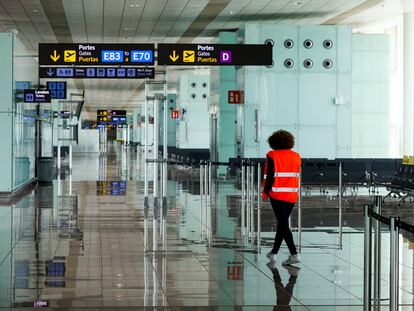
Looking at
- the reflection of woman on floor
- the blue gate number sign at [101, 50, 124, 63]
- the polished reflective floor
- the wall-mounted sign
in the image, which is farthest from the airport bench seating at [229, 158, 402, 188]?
the wall-mounted sign

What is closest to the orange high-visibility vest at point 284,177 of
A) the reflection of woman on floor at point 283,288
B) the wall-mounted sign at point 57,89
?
the reflection of woman on floor at point 283,288

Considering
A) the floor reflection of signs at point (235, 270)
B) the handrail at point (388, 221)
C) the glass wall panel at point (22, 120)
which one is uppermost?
the glass wall panel at point (22, 120)

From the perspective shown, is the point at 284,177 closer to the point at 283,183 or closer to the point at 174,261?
the point at 283,183

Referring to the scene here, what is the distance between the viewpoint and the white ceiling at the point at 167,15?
2786cm

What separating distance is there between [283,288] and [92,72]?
14.8 metres

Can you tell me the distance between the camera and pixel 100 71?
2336 centimetres

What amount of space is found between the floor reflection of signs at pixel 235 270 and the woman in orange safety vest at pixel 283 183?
0.60 m

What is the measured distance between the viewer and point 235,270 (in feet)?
34.6

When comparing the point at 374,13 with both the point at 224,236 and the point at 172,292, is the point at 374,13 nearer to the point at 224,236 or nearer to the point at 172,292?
the point at 224,236

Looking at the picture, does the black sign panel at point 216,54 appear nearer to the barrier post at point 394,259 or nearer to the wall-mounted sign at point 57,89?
the barrier post at point 394,259

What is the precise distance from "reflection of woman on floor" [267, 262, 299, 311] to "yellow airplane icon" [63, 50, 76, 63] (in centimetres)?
1139

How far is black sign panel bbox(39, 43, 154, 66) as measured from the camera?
20875 millimetres

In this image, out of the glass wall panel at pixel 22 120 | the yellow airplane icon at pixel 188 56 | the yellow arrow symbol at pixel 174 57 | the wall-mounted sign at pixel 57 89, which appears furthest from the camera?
the wall-mounted sign at pixel 57 89

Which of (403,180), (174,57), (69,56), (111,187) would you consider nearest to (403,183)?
(403,180)
